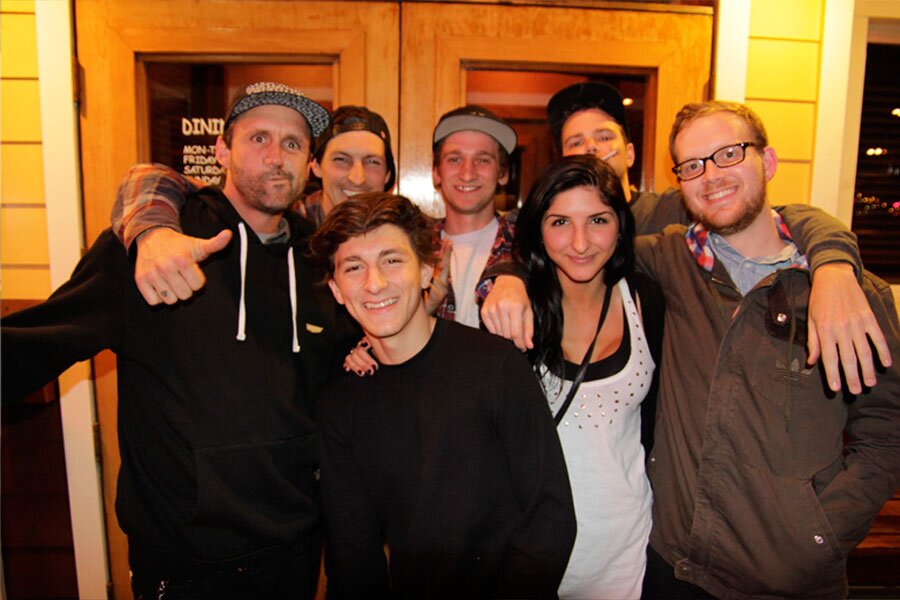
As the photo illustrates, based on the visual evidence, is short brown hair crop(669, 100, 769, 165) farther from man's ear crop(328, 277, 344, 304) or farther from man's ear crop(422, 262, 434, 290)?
man's ear crop(328, 277, 344, 304)

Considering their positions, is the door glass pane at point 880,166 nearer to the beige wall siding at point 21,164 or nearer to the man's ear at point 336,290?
the man's ear at point 336,290

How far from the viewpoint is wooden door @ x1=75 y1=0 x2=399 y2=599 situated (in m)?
2.41

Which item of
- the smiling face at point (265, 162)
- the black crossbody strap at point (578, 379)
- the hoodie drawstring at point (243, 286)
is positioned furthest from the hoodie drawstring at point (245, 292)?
the black crossbody strap at point (578, 379)

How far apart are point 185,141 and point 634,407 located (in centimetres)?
239

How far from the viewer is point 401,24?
246 cm

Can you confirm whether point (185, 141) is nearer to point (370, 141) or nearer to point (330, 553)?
point (370, 141)

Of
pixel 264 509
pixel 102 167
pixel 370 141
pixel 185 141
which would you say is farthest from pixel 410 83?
pixel 264 509

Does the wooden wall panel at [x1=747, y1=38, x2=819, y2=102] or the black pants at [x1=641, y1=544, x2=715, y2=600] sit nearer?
the black pants at [x1=641, y1=544, x2=715, y2=600]

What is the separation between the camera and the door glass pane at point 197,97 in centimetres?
251

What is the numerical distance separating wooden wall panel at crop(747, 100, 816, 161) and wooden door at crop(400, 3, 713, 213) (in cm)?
33

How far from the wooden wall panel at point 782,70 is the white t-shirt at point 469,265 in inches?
61.5

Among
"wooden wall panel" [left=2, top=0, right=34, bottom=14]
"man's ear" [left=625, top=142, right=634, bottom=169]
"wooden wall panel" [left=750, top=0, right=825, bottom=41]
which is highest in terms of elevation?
"wooden wall panel" [left=750, top=0, right=825, bottom=41]

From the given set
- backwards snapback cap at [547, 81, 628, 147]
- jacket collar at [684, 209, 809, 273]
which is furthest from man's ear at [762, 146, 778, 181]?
backwards snapback cap at [547, 81, 628, 147]

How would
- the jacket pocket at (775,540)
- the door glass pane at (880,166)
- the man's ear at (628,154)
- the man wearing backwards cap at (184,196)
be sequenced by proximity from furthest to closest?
the door glass pane at (880,166)
the man's ear at (628,154)
the jacket pocket at (775,540)
the man wearing backwards cap at (184,196)
